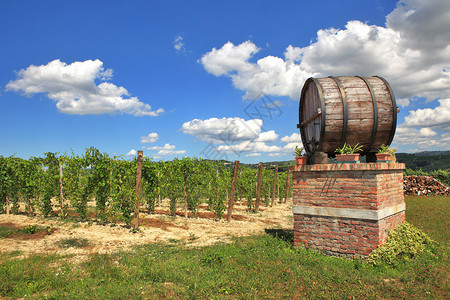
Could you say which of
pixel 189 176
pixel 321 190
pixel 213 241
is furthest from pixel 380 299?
pixel 189 176

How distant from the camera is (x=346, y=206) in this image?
6254mm

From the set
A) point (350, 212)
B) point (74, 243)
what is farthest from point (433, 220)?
A: point (74, 243)

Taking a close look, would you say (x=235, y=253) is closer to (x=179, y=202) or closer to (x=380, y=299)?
(x=380, y=299)

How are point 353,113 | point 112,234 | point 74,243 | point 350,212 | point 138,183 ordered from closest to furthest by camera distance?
1. point 350,212
2. point 353,113
3. point 74,243
4. point 112,234
5. point 138,183

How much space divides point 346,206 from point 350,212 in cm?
16

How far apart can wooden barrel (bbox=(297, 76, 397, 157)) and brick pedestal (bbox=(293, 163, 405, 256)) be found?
786 mm

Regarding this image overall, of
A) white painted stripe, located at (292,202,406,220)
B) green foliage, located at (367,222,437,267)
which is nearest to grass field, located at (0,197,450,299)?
green foliage, located at (367,222,437,267)

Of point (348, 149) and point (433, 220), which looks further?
point (433, 220)

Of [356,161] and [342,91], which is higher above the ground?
[342,91]

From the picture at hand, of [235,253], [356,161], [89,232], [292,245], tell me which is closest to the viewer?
[356,161]

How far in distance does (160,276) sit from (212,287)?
1.18m

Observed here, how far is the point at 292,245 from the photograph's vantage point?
7.26m

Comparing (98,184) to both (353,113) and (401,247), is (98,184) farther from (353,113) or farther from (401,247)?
(401,247)

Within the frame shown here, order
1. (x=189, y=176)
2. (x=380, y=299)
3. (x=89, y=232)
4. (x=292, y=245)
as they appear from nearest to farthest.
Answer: (x=380, y=299)
(x=292, y=245)
(x=89, y=232)
(x=189, y=176)
